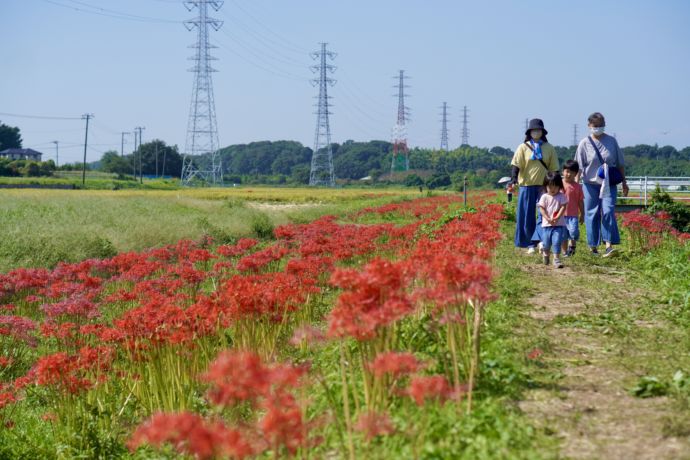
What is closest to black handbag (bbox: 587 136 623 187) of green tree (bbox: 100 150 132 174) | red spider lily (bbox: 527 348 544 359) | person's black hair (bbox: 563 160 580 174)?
person's black hair (bbox: 563 160 580 174)

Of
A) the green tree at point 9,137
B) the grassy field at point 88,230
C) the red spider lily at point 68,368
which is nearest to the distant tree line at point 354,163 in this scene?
the green tree at point 9,137

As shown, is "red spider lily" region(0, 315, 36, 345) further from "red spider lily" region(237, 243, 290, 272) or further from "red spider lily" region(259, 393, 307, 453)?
"red spider lily" region(259, 393, 307, 453)

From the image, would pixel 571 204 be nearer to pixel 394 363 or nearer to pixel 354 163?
pixel 394 363

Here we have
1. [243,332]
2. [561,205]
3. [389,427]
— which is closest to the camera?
[389,427]

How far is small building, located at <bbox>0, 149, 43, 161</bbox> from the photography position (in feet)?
399

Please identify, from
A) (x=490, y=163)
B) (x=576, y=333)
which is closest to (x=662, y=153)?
(x=490, y=163)

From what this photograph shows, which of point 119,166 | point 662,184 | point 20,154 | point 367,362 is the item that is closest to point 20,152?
point 20,154

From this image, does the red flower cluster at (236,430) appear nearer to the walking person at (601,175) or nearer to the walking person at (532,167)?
the walking person at (532,167)

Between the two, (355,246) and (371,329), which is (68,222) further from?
(371,329)

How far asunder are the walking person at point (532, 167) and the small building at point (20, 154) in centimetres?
11412

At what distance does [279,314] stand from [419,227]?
31.7 ft

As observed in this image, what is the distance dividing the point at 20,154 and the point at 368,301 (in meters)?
134

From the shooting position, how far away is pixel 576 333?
6812 millimetres

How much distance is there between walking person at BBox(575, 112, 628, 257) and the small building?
114686mm
